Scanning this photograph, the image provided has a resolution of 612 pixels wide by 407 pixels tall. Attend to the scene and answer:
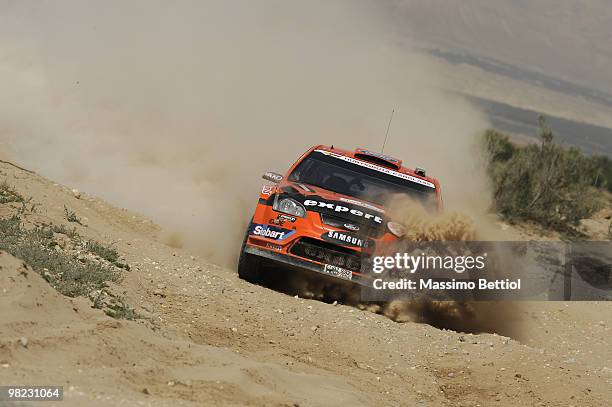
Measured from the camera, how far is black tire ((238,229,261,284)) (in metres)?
10.6

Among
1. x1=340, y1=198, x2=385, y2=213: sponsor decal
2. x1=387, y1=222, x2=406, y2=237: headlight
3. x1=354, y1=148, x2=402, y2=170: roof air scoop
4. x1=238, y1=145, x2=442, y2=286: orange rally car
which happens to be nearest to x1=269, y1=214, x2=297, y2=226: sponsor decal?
x1=238, y1=145, x2=442, y2=286: orange rally car

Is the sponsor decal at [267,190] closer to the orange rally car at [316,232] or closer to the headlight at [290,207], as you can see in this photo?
the orange rally car at [316,232]

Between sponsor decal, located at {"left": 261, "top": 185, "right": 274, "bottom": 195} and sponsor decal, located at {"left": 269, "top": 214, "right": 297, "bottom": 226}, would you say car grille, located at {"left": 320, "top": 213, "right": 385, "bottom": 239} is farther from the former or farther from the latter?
sponsor decal, located at {"left": 261, "top": 185, "right": 274, "bottom": 195}

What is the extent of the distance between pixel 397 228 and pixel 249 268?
158 centimetres

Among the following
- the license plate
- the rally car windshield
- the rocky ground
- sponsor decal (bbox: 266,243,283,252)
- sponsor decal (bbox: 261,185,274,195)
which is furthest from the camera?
the rally car windshield

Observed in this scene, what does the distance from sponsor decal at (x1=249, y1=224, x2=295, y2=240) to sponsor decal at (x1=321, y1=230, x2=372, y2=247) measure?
367mm

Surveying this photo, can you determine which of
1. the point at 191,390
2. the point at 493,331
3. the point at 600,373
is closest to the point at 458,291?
the point at 493,331

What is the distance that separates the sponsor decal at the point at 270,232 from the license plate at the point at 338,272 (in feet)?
1.71

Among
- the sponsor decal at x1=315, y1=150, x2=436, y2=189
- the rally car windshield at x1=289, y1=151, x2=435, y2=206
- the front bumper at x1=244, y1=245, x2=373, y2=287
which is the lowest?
the front bumper at x1=244, y1=245, x2=373, y2=287

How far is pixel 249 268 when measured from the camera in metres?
10.6

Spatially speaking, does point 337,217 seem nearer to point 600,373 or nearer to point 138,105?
point 600,373

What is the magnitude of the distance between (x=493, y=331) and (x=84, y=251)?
4387 mm

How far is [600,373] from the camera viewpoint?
31.7ft

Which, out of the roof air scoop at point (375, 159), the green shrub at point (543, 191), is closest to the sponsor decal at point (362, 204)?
the roof air scoop at point (375, 159)
